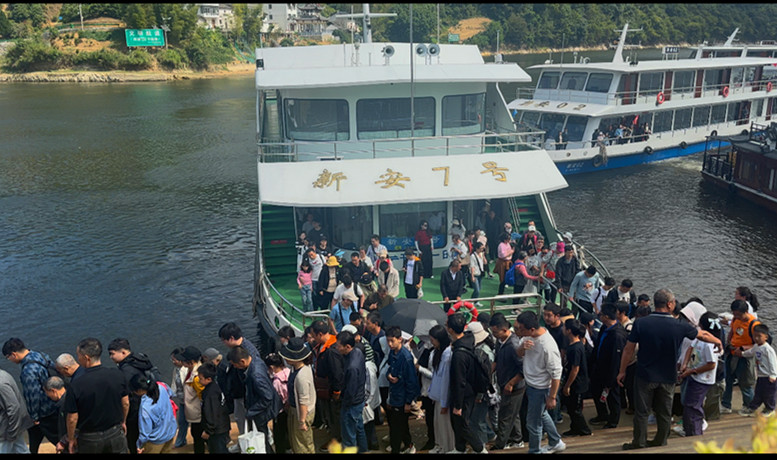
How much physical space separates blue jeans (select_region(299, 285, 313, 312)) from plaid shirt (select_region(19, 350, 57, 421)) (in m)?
5.74

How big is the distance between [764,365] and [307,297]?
26.3 feet

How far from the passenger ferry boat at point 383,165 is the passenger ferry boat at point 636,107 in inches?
626

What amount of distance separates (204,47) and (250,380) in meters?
95.0

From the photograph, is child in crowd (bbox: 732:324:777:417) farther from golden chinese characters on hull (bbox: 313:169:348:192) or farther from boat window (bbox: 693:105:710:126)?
boat window (bbox: 693:105:710:126)

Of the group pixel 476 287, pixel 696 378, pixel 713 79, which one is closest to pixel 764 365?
pixel 696 378

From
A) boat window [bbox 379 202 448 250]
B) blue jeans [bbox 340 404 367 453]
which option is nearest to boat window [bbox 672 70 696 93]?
boat window [bbox 379 202 448 250]

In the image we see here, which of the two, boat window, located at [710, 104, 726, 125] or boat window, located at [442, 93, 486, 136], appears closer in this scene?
boat window, located at [442, 93, 486, 136]

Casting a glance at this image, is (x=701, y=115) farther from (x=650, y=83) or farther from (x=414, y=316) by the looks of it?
(x=414, y=316)

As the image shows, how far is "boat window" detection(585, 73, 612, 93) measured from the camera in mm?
32969

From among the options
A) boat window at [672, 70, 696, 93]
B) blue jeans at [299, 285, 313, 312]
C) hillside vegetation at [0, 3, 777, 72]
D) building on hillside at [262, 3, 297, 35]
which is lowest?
blue jeans at [299, 285, 313, 312]

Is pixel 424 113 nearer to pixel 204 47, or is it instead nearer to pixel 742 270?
pixel 742 270

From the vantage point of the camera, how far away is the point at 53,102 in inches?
2469

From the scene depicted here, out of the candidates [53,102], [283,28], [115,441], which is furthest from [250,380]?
[283,28]

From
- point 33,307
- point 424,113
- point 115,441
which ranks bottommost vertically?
point 33,307
